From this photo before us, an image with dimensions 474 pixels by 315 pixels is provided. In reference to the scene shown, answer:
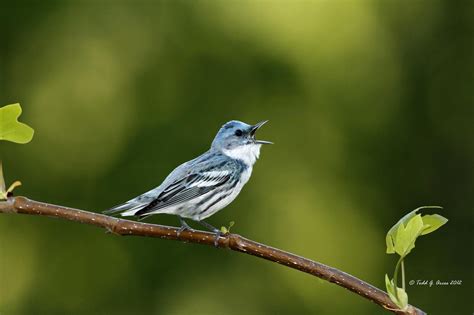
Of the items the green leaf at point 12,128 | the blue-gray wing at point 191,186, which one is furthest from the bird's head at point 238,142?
the green leaf at point 12,128

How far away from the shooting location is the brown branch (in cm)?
237

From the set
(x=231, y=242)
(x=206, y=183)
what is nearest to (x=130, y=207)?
(x=206, y=183)

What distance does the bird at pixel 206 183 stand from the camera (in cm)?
363

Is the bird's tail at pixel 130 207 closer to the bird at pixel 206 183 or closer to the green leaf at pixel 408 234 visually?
the bird at pixel 206 183

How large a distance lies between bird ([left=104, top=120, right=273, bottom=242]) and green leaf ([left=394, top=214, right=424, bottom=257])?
1.33 meters

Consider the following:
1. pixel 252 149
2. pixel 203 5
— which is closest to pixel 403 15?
A: pixel 203 5

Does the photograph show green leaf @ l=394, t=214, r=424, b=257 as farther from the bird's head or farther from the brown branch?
the bird's head

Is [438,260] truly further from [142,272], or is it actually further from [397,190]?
[142,272]

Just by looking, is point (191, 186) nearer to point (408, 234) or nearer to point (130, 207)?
point (130, 207)

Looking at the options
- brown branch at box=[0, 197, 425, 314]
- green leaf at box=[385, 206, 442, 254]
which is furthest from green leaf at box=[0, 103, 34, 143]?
green leaf at box=[385, 206, 442, 254]

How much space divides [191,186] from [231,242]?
4.58ft

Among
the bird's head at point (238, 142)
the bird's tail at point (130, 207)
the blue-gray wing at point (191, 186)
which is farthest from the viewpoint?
the bird's head at point (238, 142)

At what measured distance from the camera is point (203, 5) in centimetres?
804

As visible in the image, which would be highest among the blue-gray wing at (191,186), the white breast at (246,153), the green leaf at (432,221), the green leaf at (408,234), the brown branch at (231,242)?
the white breast at (246,153)
